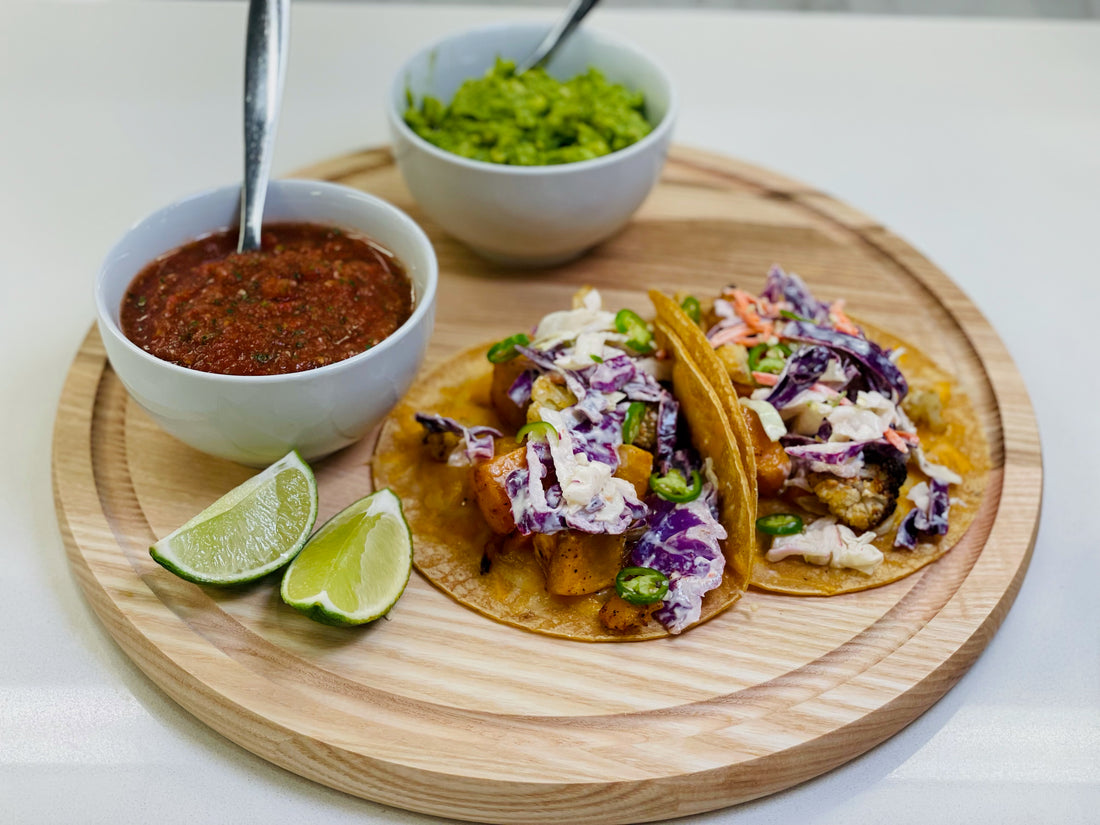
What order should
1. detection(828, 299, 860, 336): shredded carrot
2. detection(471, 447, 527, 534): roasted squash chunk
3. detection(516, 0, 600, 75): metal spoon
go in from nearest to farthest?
detection(471, 447, 527, 534): roasted squash chunk → detection(828, 299, 860, 336): shredded carrot → detection(516, 0, 600, 75): metal spoon

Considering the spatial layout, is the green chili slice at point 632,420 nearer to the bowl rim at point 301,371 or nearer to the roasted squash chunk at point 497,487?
the roasted squash chunk at point 497,487

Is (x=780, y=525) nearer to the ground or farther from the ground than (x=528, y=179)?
nearer to the ground

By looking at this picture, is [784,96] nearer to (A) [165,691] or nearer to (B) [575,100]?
(B) [575,100]

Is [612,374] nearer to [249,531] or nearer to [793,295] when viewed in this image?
[793,295]

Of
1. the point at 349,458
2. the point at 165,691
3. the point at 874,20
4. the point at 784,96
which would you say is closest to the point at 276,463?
the point at 349,458

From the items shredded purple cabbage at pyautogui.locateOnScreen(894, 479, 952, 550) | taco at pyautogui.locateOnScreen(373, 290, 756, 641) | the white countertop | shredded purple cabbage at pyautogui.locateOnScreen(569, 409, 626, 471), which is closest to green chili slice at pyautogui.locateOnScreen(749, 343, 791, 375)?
taco at pyautogui.locateOnScreen(373, 290, 756, 641)

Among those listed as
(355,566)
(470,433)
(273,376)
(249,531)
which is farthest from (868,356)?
(249,531)

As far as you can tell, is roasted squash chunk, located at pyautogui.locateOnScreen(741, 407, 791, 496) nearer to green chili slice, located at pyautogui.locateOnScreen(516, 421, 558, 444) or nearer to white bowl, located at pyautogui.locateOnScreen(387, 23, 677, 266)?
green chili slice, located at pyautogui.locateOnScreen(516, 421, 558, 444)

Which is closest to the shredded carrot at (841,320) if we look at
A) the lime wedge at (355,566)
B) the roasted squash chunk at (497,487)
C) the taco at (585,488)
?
the taco at (585,488)
